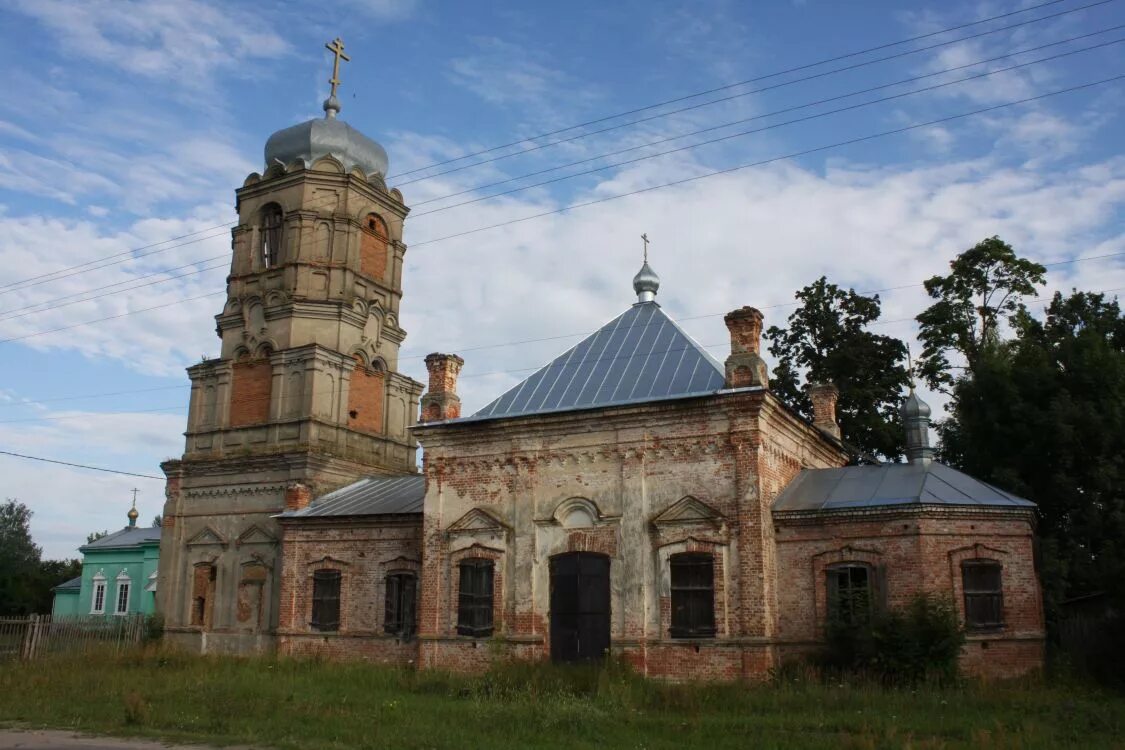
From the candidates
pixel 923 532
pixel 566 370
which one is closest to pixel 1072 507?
pixel 923 532

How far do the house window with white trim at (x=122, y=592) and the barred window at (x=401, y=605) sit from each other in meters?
21.8

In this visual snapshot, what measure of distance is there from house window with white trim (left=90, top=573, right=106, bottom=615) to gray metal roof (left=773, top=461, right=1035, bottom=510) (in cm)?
3150

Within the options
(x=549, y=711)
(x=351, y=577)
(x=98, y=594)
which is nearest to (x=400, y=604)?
(x=351, y=577)

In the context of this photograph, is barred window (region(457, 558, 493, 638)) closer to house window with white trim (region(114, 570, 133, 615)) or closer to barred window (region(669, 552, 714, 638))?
barred window (region(669, 552, 714, 638))

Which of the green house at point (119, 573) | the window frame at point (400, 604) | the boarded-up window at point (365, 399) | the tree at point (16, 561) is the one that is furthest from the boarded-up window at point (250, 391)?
the tree at point (16, 561)

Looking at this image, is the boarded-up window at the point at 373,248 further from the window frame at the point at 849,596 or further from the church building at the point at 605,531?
the window frame at the point at 849,596

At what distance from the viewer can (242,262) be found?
93.4ft

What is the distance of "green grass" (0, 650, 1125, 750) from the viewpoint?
37.0ft

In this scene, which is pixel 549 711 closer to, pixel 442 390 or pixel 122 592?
pixel 442 390

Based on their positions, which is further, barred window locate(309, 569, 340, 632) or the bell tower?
the bell tower

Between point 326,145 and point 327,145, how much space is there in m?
0.03

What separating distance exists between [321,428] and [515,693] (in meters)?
12.8

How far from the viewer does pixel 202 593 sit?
25.4 metres

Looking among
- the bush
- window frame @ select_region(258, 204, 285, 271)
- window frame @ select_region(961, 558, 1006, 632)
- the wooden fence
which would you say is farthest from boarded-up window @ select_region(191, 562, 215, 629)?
window frame @ select_region(961, 558, 1006, 632)
